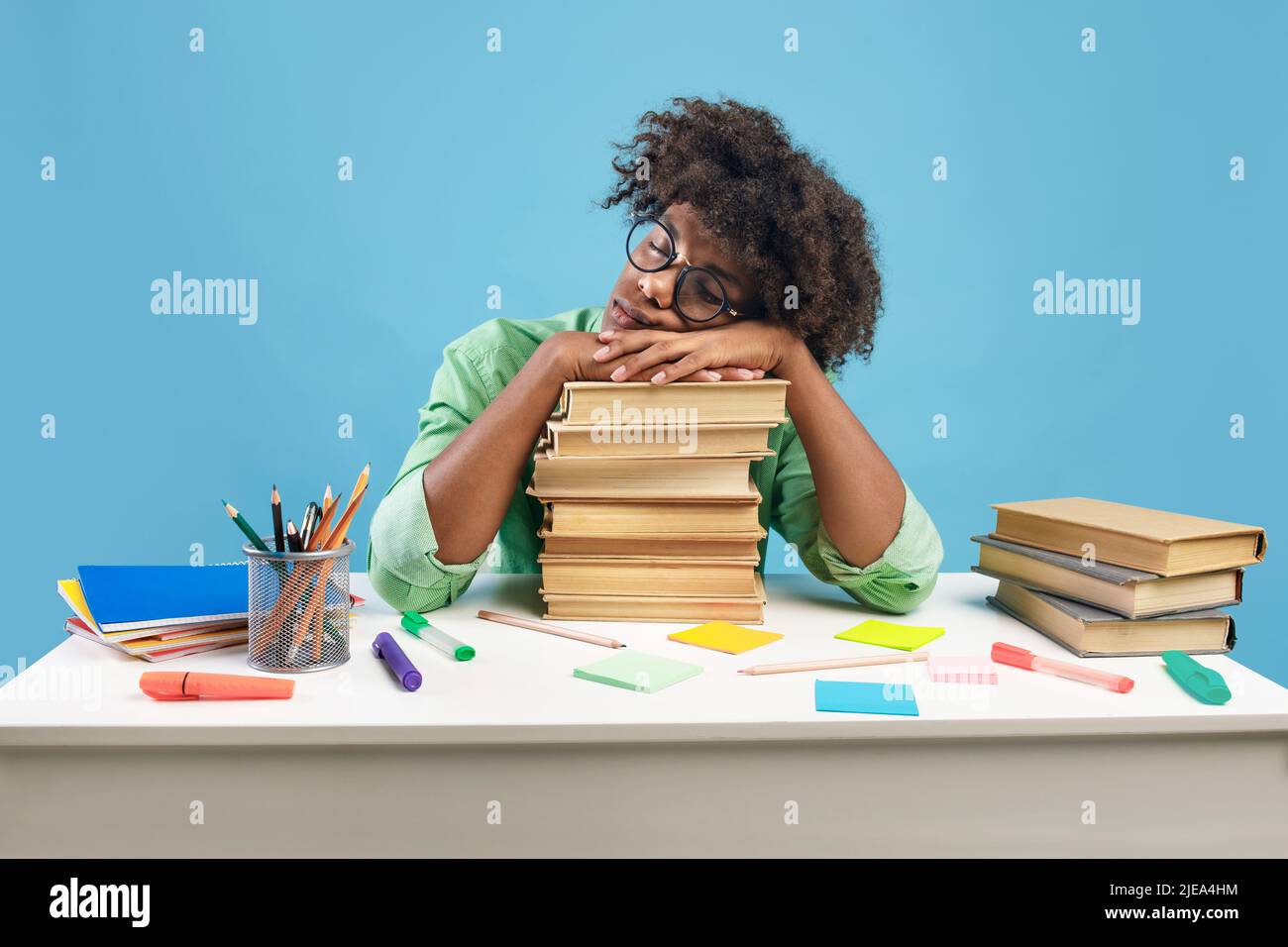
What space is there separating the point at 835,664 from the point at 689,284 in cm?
69

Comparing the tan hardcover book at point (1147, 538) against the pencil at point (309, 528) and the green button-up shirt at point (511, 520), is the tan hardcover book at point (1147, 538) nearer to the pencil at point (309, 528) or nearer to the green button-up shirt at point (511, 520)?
the green button-up shirt at point (511, 520)

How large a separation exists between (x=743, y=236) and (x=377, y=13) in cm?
194

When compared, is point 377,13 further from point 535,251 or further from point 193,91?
point 535,251

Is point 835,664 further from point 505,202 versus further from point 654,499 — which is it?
point 505,202

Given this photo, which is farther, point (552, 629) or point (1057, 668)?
point (552, 629)

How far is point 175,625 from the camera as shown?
4.44 ft

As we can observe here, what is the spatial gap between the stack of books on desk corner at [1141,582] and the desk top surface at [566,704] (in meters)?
0.03

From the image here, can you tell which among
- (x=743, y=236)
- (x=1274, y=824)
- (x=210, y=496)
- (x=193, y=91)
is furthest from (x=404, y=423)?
(x=1274, y=824)

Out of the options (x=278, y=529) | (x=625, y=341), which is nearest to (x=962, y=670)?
(x=625, y=341)

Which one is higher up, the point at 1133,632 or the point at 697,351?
the point at 697,351

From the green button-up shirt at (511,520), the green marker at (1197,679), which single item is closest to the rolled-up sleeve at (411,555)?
the green button-up shirt at (511,520)

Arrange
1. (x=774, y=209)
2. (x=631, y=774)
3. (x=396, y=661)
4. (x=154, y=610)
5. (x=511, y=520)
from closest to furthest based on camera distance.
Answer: (x=631, y=774) → (x=396, y=661) → (x=154, y=610) → (x=774, y=209) → (x=511, y=520)

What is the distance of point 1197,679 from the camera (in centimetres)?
122

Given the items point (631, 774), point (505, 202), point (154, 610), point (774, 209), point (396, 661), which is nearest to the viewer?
point (631, 774)
